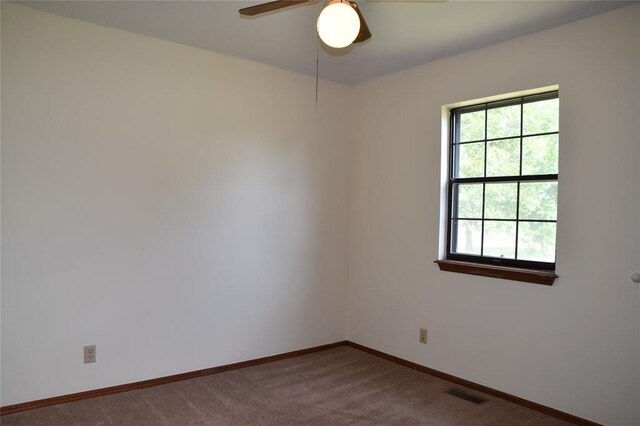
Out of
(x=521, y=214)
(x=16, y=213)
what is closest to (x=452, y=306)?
(x=521, y=214)

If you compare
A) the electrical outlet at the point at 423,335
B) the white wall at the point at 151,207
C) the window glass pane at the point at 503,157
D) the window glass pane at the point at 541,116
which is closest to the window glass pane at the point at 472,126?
the window glass pane at the point at 503,157

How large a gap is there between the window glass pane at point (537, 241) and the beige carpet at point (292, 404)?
106 cm

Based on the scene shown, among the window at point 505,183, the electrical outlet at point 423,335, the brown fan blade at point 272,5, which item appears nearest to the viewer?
the brown fan blade at point 272,5

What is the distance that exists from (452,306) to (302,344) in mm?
1464

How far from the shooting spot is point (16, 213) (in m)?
2.79

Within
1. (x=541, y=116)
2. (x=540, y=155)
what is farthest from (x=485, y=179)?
(x=541, y=116)

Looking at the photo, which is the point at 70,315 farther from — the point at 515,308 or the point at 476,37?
the point at 476,37

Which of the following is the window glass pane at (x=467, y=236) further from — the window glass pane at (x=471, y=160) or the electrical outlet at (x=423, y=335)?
the electrical outlet at (x=423, y=335)

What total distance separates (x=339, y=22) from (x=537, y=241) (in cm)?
219

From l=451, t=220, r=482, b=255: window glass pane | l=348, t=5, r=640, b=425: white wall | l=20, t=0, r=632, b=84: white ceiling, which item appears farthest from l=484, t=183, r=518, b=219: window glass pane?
l=20, t=0, r=632, b=84: white ceiling

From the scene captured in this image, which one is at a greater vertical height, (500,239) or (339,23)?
(339,23)

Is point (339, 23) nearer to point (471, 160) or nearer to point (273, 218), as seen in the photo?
Answer: point (471, 160)

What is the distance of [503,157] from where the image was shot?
3.31m

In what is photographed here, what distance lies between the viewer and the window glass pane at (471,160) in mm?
3488
